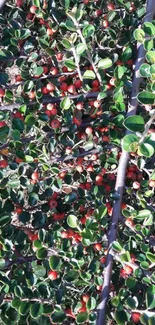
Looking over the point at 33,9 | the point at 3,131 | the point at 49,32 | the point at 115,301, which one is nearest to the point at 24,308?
the point at 115,301

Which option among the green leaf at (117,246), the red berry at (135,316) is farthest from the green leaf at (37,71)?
the red berry at (135,316)

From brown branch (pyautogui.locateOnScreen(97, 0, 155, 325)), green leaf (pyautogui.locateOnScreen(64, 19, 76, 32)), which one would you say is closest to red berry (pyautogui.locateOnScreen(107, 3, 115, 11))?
brown branch (pyautogui.locateOnScreen(97, 0, 155, 325))

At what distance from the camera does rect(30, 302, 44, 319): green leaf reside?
157 centimetres

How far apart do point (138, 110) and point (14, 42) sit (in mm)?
620

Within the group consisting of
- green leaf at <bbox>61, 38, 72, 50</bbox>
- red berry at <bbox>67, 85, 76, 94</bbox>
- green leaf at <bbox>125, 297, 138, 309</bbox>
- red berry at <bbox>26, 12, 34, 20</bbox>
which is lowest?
green leaf at <bbox>125, 297, 138, 309</bbox>

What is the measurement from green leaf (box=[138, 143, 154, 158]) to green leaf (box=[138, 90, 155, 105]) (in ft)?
0.57

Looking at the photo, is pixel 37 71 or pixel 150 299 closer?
pixel 150 299

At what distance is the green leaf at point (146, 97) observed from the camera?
1.59 meters

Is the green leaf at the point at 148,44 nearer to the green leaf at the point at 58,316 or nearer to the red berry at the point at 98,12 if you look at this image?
the red berry at the point at 98,12

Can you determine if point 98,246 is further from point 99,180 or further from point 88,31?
point 88,31

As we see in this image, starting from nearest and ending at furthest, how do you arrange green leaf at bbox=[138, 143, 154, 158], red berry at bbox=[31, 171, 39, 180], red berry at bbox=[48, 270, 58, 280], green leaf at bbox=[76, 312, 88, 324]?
green leaf at bbox=[138, 143, 154, 158], green leaf at bbox=[76, 312, 88, 324], red berry at bbox=[48, 270, 58, 280], red berry at bbox=[31, 171, 39, 180]

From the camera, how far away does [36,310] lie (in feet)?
5.21

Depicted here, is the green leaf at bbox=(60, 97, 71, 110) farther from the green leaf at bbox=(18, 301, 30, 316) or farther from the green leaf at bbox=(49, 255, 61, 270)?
the green leaf at bbox=(18, 301, 30, 316)

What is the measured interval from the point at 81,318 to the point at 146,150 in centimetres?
63
